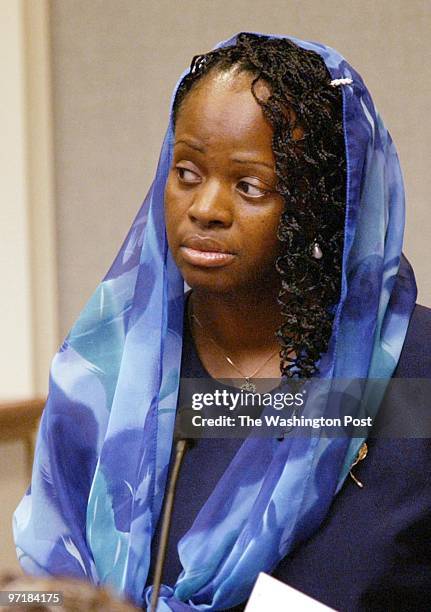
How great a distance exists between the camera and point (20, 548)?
1165 mm

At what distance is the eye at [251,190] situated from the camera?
1036 millimetres

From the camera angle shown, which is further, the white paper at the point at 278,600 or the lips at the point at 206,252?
the lips at the point at 206,252

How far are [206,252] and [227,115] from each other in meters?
0.14

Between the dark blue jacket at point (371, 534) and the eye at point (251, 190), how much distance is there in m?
0.26

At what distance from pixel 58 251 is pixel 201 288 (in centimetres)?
96

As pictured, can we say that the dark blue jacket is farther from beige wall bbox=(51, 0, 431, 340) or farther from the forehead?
beige wall bbox=(51, 0, 431, 340)

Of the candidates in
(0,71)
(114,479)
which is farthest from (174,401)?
(0,71)

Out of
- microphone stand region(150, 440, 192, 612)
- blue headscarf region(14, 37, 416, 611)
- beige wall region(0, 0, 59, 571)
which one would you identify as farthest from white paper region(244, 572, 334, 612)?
beige wall region(0, 0, 59, 571)

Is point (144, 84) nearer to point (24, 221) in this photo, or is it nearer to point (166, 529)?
point (24, 221)

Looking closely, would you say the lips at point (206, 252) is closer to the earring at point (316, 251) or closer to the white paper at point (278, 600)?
the earring at point (316, 251)

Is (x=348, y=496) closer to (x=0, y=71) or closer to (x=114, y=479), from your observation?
(x=114, y=479)

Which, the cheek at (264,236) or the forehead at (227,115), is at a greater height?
the forehead at (227,115)

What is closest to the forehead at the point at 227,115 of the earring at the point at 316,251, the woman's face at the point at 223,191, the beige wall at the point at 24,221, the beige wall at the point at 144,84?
the woman's face at the point at 223,191

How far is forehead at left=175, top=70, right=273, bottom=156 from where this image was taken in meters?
1.02
